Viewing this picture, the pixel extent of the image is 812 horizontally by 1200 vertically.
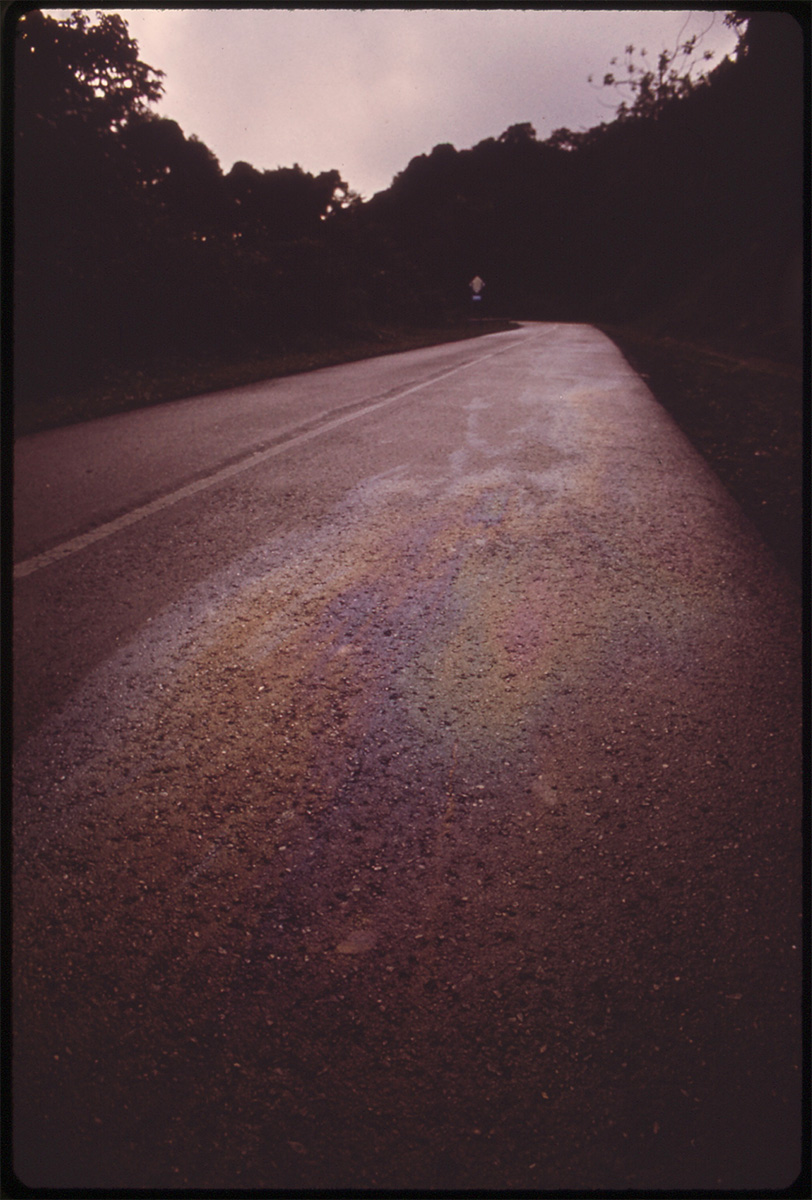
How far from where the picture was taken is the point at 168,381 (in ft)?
37.0

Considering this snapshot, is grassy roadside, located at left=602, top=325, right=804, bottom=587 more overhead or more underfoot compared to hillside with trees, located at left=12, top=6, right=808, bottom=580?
more underfoot

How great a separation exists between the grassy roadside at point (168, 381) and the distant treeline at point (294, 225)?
74 centimetres

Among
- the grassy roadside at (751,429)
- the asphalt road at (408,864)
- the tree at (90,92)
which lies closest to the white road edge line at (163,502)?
the asphalt road at (408,864)

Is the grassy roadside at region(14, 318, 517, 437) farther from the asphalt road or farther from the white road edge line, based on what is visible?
the asphalt road

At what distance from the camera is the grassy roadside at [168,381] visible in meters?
8.30

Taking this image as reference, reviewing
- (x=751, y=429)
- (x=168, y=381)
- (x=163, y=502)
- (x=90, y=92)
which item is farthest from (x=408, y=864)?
(x=90, y=92)

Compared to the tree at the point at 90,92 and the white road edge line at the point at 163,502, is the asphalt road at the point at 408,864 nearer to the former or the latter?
the white road edge line at the point at 163,502

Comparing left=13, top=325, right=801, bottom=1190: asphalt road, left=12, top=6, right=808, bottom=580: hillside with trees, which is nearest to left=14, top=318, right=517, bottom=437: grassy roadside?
left=12, top=6, right=808, bottom=580: hillside with trees

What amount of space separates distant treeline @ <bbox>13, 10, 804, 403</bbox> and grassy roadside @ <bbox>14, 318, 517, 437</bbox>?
0.74 meters

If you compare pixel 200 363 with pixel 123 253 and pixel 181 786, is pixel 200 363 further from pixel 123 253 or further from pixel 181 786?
pixel 181 786

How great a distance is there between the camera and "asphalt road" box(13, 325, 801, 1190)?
1.28 m

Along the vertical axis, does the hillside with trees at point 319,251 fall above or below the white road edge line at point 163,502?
above

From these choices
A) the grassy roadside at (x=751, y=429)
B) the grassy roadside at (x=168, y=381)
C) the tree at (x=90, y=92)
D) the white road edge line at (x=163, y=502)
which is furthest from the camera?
the tree at (x=90, y=92)

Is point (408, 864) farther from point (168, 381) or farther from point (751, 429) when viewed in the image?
point (168, 381)
